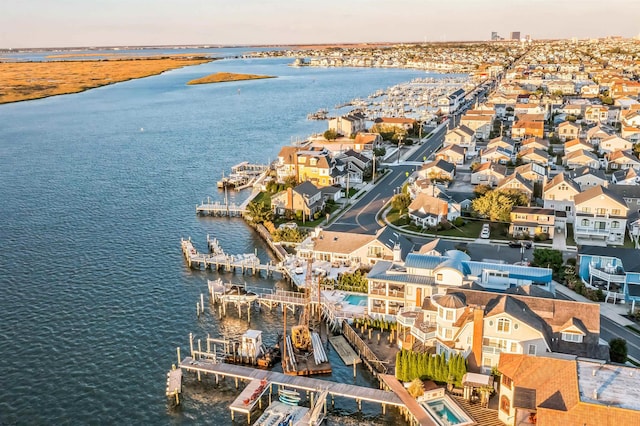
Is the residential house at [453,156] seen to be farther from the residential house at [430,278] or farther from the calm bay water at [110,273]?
the residential house at [430,278]

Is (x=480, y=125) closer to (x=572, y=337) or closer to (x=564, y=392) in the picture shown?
(x=572, y=337)

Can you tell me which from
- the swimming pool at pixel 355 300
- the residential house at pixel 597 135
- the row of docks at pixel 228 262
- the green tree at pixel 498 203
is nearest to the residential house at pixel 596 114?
the residential house at pixel 597 135

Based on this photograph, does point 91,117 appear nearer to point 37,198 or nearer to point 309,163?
point 37,198

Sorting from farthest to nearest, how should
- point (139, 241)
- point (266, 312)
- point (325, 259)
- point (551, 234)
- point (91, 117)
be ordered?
1. point (91, 117)
2. point (139, 241)
3. point (551, 234)
4. point (325, 259)
5. point (266, 312)

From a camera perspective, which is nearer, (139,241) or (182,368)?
(182,368)

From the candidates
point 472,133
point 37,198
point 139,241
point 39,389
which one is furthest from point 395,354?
point 472,133

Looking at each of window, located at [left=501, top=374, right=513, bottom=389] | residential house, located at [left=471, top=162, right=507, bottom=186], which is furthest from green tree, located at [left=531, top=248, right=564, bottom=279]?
residential house, located at [left=471, top=162, right=507, bottom=186]

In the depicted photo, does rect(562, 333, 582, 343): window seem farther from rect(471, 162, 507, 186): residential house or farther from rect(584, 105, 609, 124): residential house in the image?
rect(584, 105, 609, 124): residential house
